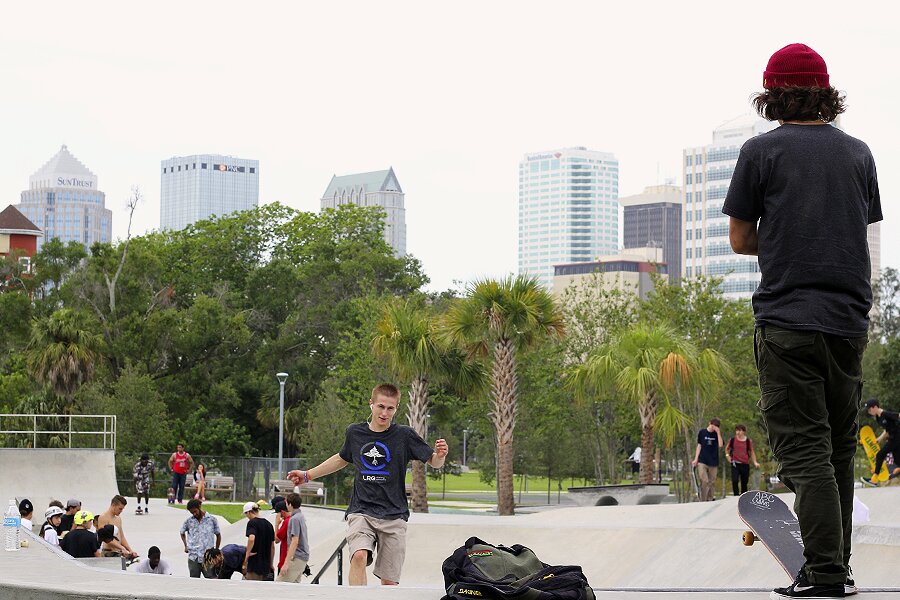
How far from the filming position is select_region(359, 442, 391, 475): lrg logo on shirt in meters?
6.92

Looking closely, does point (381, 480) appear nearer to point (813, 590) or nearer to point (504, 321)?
point (813, 590)

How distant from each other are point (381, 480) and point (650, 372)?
67.4 ft

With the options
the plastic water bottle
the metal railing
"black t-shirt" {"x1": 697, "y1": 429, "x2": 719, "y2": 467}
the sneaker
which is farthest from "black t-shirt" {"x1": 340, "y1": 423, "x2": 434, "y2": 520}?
the metal railing

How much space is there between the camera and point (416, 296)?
43.8 metres

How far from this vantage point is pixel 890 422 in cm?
1573

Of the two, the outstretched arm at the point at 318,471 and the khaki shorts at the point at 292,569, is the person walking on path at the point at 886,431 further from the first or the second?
the outstretched arm at the point at 318,471

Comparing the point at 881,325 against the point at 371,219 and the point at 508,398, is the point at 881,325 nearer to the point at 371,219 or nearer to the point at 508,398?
the point at 371,219

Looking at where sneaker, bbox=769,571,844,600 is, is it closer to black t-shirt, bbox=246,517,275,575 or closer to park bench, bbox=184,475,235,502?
black t-shirt, bbox=246,517,275,575

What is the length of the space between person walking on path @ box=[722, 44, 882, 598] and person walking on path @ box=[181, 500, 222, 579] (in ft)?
37.9

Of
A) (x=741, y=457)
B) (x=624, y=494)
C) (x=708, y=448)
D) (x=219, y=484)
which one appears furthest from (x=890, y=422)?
(x=219, y=484)

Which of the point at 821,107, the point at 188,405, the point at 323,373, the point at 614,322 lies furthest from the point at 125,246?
the point at 821,107

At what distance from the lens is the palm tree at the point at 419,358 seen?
26.7m

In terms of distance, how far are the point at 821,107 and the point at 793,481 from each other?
4.52ft

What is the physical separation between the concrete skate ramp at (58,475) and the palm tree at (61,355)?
24.7ft
